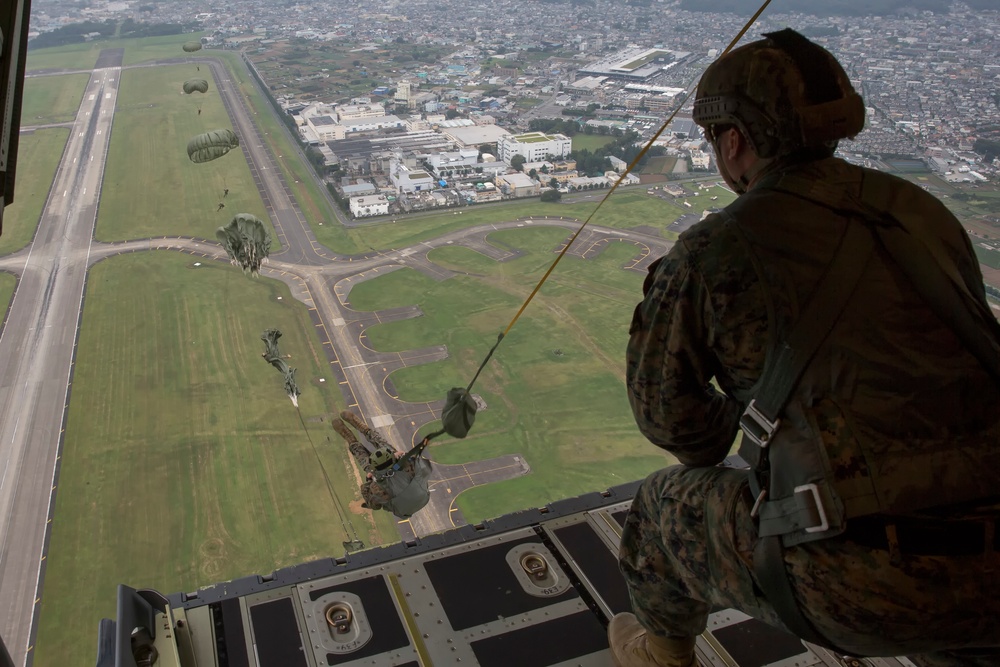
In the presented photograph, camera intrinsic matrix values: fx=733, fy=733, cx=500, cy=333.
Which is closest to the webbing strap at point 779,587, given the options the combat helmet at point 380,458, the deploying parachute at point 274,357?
the combat helmet at point 380,458

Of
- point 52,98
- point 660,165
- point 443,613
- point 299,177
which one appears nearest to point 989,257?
point 660,165

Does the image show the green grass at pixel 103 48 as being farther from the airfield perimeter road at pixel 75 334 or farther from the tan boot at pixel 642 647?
the tan boot at pixel 642 647

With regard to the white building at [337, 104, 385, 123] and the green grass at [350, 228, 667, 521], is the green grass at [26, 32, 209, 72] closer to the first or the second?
the white building at [337, 104, 385, 123]

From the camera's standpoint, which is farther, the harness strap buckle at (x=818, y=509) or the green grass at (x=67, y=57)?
the green grass at (x=67, y=57)

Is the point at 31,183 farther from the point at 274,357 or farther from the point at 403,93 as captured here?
the point at 274,357

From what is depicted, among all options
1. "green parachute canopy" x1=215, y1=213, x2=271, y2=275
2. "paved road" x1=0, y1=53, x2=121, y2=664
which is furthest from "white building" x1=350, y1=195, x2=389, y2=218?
"paved road" x1=0, y1=53, x2=121, y2=664

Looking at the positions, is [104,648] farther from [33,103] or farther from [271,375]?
[33,103]
